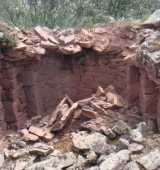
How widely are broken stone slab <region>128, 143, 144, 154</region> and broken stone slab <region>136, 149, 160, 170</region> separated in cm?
21

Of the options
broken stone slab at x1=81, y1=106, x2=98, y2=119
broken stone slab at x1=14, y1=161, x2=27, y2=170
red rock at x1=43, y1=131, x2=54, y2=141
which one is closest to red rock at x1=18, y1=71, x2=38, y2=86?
red rock at x1=43, y1=131, x2=54, y2=141

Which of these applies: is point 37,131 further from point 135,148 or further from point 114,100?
point 135,148

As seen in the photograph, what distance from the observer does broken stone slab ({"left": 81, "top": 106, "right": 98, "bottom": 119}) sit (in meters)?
5.42

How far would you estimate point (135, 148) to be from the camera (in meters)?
4.14

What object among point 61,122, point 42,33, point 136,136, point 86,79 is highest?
point 42,33

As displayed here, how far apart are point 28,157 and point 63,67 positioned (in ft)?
9.78

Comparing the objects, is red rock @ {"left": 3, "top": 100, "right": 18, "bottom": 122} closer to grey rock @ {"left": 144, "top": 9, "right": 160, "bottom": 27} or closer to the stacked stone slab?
the stacked stone slab

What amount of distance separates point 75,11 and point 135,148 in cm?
745

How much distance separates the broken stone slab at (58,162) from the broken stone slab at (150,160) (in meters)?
1.15

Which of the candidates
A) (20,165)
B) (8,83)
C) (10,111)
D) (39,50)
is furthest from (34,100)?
(20,165)

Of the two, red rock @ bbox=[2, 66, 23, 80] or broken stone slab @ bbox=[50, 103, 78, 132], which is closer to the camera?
broken stone slab @ bbox=[50, 103, 78, 132]

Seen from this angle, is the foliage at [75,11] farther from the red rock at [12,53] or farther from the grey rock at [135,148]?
the grey rock at [135,148]

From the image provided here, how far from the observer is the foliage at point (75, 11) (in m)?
9.91

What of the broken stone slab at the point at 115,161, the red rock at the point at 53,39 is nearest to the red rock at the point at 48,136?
the broken stone slab at the point at 115,161
